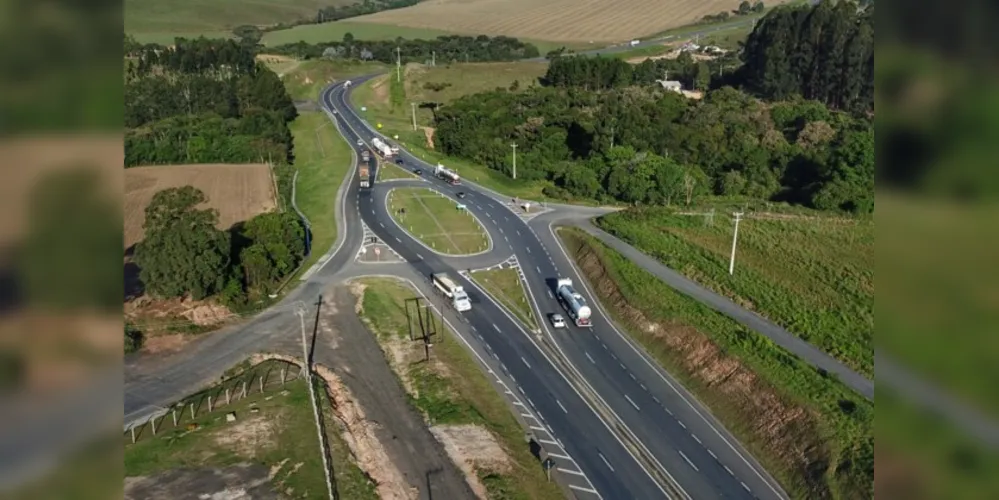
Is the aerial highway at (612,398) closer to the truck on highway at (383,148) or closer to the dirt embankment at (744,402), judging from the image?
the dirt embankment at (744,402)

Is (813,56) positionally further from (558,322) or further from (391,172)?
(558,322)

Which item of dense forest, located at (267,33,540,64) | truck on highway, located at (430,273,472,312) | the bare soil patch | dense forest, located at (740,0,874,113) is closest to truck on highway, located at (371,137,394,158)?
the bare soil patch

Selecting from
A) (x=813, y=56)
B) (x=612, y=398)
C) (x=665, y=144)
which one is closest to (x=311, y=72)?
(x=665, y=144)

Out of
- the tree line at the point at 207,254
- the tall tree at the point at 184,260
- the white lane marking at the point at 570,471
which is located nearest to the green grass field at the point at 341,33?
the tree line at the point at 207,254

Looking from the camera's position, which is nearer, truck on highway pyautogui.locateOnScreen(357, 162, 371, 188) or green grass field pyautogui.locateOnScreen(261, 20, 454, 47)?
truck on highway pyautogui.locateOnScreen(357, 162, 371, 188)

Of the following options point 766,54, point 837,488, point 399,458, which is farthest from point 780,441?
point 766,54

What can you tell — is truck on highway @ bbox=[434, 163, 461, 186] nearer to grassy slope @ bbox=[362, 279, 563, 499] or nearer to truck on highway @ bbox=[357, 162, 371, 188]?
truck on highway @ bbox=[357, 162, 371, 188]
